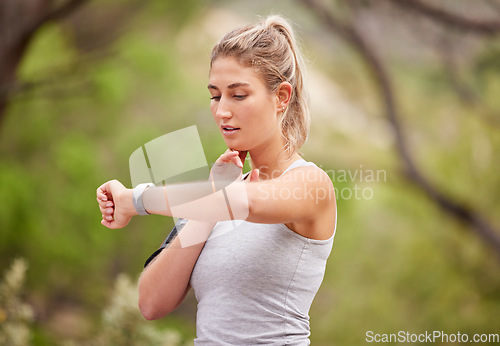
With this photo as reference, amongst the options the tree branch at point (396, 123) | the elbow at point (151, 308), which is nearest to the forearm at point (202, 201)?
the elbow at point (151, 308)

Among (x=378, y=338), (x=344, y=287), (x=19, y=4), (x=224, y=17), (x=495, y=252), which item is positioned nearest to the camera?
(x=19, y=4)

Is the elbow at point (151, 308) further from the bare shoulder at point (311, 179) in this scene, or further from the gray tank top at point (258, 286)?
the bare shoulder at point (311, 179)

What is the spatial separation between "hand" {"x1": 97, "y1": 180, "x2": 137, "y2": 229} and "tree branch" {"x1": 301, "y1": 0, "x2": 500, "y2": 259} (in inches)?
162

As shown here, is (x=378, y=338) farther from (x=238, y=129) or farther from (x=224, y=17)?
(x=238, y=129)

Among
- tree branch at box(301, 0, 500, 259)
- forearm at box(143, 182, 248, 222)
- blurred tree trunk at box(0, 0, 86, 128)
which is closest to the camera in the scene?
forearm at box(143, 182, 248, 222)

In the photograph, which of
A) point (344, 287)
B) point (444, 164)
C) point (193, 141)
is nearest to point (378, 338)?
point (344, 287)

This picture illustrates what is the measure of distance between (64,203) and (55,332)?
160 centimetres

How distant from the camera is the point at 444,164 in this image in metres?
6.21

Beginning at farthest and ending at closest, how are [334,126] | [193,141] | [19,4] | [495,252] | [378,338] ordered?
1. [334,126]
2. [378,338]
3. [495,252]
4. [19,4]
5. [193,141]

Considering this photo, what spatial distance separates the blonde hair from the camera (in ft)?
3.80

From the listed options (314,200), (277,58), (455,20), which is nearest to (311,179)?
(314,200)

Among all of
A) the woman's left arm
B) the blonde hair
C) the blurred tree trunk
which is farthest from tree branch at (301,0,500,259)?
the woman's left arm

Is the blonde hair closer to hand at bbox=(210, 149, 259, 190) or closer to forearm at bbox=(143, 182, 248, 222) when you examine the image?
hand at bbox=(210, 149, 259, 190)

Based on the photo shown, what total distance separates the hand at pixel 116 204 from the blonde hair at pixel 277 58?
34 cm
